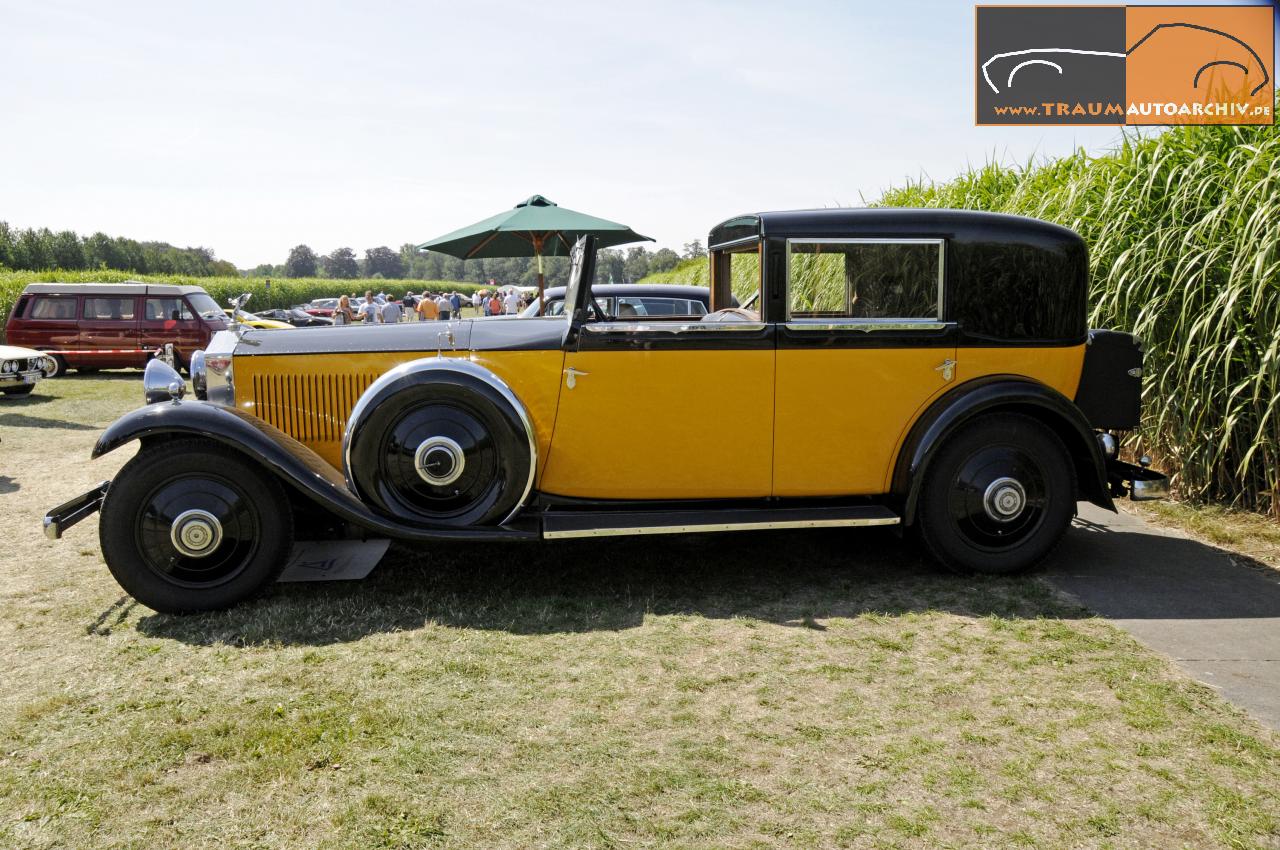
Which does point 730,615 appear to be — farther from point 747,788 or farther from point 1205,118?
point 1205,118

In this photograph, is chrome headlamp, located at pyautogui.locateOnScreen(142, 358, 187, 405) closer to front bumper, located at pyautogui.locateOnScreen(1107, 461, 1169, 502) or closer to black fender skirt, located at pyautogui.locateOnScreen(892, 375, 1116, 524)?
black fender skirt, located at pyautogui.locateOnScreen(892, 375, 1116, 524)

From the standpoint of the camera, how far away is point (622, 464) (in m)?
4.64

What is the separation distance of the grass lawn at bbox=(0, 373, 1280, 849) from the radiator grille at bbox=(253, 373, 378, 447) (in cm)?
83

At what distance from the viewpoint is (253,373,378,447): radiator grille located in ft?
15.6

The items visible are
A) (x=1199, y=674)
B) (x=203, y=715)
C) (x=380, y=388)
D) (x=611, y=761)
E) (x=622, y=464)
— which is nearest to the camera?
(x=611, y=761)

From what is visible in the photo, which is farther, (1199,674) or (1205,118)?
(1205,118)

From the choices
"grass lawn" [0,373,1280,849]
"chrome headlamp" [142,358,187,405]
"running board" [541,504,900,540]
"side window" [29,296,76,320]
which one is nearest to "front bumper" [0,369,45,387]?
"side window" [29,296,76,320]

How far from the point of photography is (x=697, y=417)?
4.59 m

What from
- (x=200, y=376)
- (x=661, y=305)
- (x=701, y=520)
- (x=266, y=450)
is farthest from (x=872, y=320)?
(x=661, y=305)

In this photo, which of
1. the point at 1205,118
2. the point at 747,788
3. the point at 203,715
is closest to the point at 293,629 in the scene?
the point at 203,715

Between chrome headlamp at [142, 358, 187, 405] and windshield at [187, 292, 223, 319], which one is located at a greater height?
windshield at [187, 292, 223, 319]

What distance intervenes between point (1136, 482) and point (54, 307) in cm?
1819

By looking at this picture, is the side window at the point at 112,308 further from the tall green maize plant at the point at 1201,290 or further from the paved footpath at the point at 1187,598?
the paved footpath at the point at 1187,598

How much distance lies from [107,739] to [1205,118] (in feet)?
24.7
